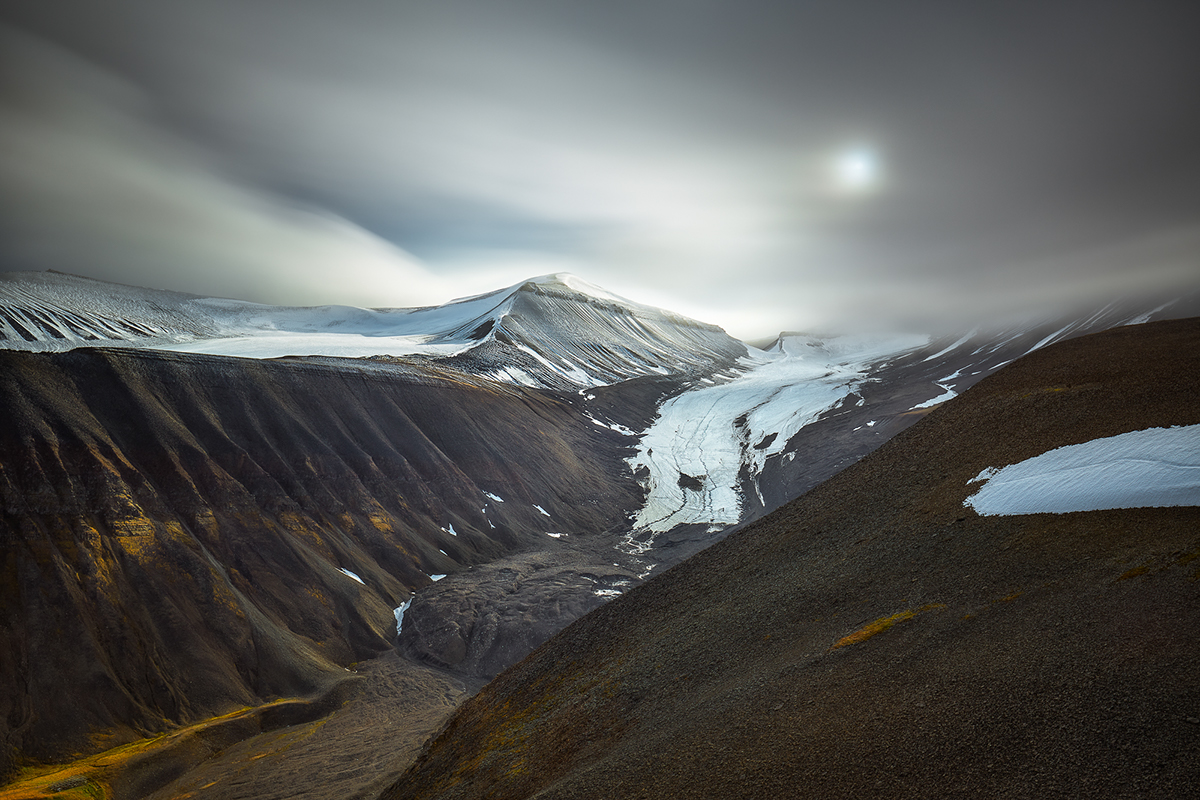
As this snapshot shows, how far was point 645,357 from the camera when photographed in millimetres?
117125

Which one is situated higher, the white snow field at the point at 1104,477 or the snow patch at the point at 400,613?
the white snow field at the point at 1104,477

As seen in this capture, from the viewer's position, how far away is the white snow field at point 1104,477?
908 centimetres

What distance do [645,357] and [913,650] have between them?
361 feet

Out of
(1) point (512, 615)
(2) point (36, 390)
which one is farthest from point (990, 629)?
(2) point (36, 390)

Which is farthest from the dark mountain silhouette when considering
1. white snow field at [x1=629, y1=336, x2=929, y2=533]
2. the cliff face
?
white snow field at [x1=629, y1=336, x2=929, y2=533]

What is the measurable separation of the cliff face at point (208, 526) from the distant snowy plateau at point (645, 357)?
10969mm

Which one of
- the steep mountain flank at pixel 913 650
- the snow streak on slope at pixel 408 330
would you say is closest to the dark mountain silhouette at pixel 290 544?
the steep mountain flank at pixel 913 650

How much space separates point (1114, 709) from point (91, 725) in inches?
1092

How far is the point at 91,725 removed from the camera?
19656mm

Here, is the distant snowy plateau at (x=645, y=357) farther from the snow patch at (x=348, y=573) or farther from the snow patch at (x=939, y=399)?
the snow patch at (x=348, y=573)

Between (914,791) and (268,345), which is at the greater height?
(268,345)

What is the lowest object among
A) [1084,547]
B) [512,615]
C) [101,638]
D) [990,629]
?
[512,615]

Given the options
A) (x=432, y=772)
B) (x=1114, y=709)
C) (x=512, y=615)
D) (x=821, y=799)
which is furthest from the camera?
(x=512, y=615)

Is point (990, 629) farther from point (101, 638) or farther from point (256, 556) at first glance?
point (256, 556)
